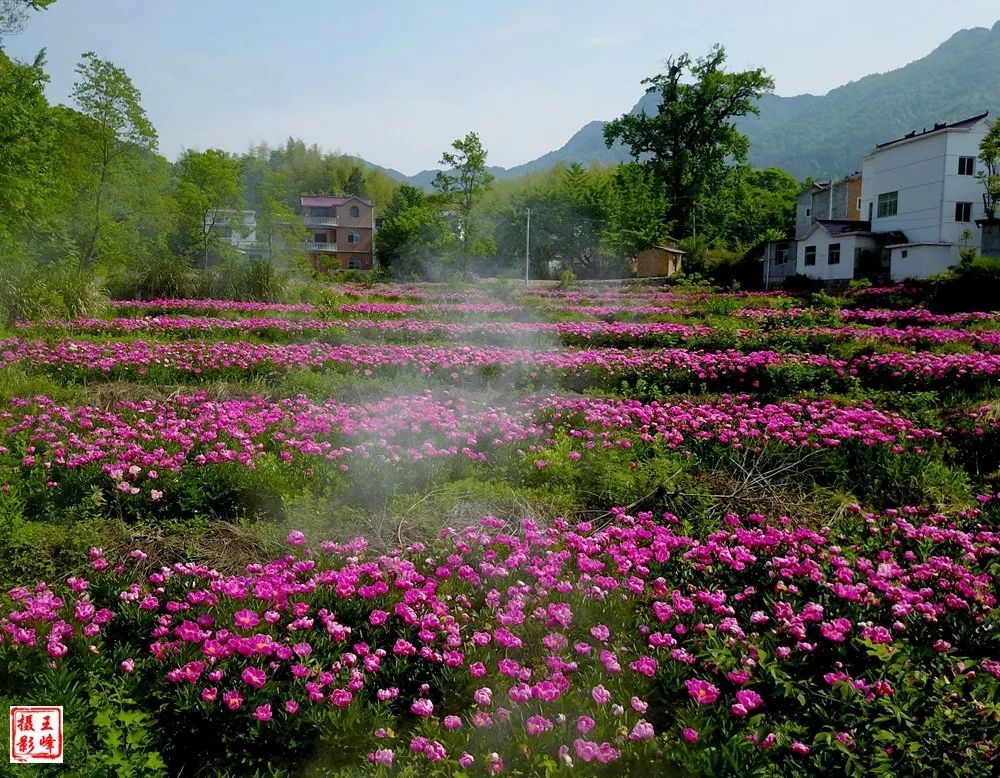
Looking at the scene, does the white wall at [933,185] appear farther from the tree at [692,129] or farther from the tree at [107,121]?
the tree at [107,121]

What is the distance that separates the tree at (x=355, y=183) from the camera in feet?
253

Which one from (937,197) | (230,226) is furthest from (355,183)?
(937,197)

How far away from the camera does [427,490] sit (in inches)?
191

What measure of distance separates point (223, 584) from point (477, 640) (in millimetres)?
1251

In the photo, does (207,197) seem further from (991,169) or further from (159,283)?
(991,169)

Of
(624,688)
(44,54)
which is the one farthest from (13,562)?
(44,54)

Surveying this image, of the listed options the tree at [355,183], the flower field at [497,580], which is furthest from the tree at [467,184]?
the tree at [355,183]

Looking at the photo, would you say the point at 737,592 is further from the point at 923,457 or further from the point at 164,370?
the point at 164,370

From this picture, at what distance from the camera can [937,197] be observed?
107 feet

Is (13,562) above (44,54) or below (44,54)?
below

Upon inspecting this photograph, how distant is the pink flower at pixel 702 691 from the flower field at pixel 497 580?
14 millimetres

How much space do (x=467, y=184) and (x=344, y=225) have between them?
114 ft

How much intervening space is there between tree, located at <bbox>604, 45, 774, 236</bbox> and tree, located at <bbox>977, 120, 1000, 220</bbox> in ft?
50.5

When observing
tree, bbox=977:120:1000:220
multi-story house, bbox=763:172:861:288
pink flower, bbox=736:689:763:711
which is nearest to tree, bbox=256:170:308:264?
pink flower, bbox=736:689:763:711
